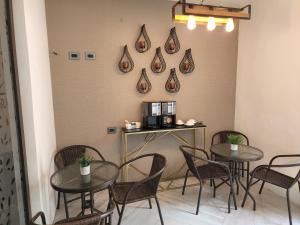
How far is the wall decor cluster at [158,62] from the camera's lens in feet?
10.7

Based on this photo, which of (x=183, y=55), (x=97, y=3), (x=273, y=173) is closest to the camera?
(x=273, y=173)

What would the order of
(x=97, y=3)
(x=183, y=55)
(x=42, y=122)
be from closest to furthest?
(x=42, y=122)
(x=97, y=3)
(x=183, y=55)

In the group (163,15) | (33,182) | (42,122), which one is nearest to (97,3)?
(163,15)

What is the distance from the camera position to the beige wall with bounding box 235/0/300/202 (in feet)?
9.75

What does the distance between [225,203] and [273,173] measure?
27.2 inches

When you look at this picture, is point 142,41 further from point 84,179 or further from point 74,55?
point 84,179

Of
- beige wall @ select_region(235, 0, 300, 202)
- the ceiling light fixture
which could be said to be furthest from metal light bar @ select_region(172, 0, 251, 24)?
beige wall @ select_region(235, 0, 300, 202)

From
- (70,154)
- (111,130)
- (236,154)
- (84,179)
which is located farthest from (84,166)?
(236,154)

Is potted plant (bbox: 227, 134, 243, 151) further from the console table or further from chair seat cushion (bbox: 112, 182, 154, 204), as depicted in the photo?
chair seat cushion (bbox: 112, 182, 154, 204)

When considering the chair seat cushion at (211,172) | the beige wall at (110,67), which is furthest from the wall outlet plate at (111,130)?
the chair seat cushion at (211,172)

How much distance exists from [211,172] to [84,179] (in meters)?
1.57

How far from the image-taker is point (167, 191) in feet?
10.9

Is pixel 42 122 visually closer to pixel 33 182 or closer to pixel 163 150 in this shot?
pixel 33 182

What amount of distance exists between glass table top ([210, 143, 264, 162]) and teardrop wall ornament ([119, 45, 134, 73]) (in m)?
1.59
